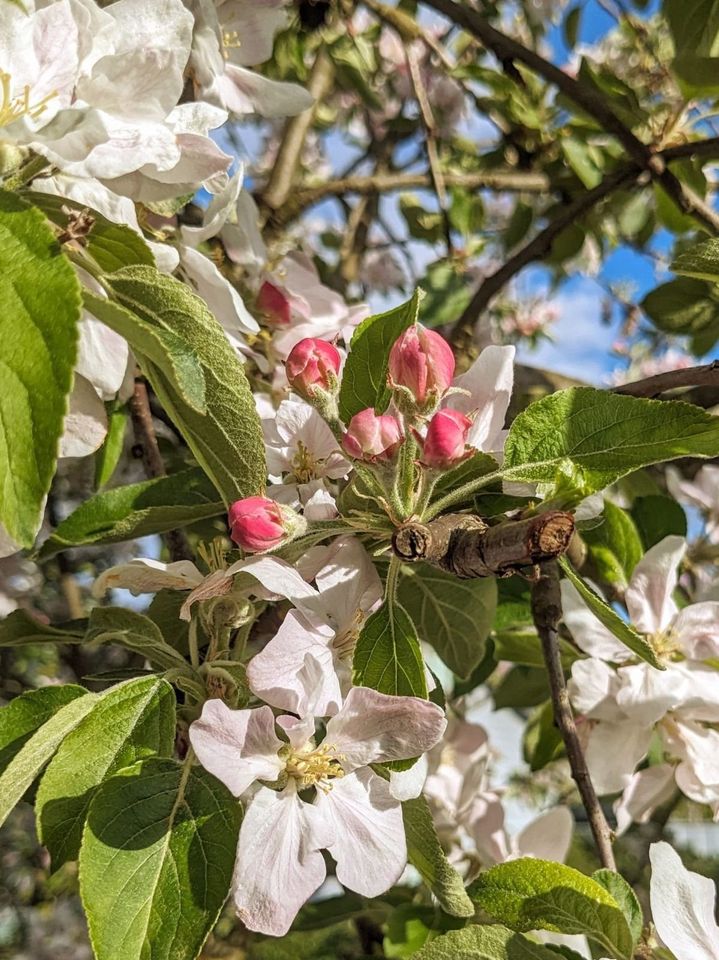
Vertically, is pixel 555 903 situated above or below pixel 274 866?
below

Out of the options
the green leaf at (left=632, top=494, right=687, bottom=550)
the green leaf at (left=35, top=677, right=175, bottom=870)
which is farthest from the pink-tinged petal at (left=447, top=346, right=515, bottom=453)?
the green leaf at (left=632, top=494, right=687, bottom=550)

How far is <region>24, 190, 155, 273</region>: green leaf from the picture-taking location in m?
0.63

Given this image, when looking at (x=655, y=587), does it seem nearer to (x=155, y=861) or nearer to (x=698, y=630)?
(x=698, y=630)

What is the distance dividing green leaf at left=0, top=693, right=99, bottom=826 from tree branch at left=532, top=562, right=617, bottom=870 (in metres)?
0.34

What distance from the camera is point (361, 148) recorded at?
9.62 ft

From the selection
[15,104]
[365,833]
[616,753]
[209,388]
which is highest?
[15,104]

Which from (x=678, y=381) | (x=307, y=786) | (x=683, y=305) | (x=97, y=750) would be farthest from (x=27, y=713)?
(x=683, y=305)

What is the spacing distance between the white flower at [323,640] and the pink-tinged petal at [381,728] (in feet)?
0.07

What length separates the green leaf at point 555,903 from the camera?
61 cm

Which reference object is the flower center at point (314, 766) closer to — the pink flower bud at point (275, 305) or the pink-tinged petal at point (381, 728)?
the pink-tinged petal at point (381, 728)

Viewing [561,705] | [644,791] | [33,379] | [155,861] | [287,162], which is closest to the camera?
[33,379]

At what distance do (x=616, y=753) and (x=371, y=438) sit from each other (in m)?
0.42

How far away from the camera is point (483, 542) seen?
1.69ft

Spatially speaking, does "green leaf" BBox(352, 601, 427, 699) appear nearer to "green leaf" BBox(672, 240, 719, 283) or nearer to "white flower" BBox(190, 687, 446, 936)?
"white flower" BBox(190, 687, 446, 936)
